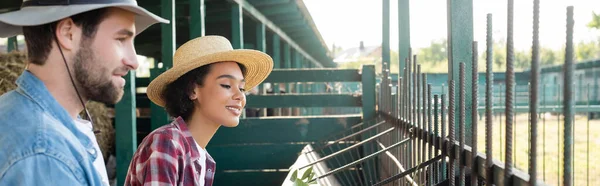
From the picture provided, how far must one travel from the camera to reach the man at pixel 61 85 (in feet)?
3.58

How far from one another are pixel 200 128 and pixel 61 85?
1109 millimetres

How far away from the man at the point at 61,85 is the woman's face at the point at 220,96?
974 millimetres

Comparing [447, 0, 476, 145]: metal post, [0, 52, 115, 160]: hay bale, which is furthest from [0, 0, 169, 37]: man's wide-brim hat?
[0, 52, 115, 160]: hay bale

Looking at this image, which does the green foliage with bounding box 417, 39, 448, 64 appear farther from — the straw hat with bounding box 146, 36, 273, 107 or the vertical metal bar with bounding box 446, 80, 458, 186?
the vertical metal bar with bounding box 446, 80, 458, 186

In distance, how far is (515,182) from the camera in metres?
1.59

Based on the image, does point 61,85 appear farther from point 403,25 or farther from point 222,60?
point 403,25

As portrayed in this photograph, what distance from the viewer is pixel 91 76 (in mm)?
1275

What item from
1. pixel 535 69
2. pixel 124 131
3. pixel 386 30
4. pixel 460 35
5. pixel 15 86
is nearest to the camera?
pixel 535 69

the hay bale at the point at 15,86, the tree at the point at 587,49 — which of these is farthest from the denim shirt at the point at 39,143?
the tree at the point at 587,49

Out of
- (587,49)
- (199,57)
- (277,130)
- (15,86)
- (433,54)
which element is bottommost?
(277,130)

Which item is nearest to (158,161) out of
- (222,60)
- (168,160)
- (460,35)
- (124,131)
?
(168,160)

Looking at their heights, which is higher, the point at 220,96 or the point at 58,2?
the point at 58,2

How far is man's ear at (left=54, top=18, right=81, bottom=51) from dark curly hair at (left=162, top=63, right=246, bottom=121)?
3.69 feet

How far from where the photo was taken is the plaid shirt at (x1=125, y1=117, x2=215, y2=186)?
6.50 ft
